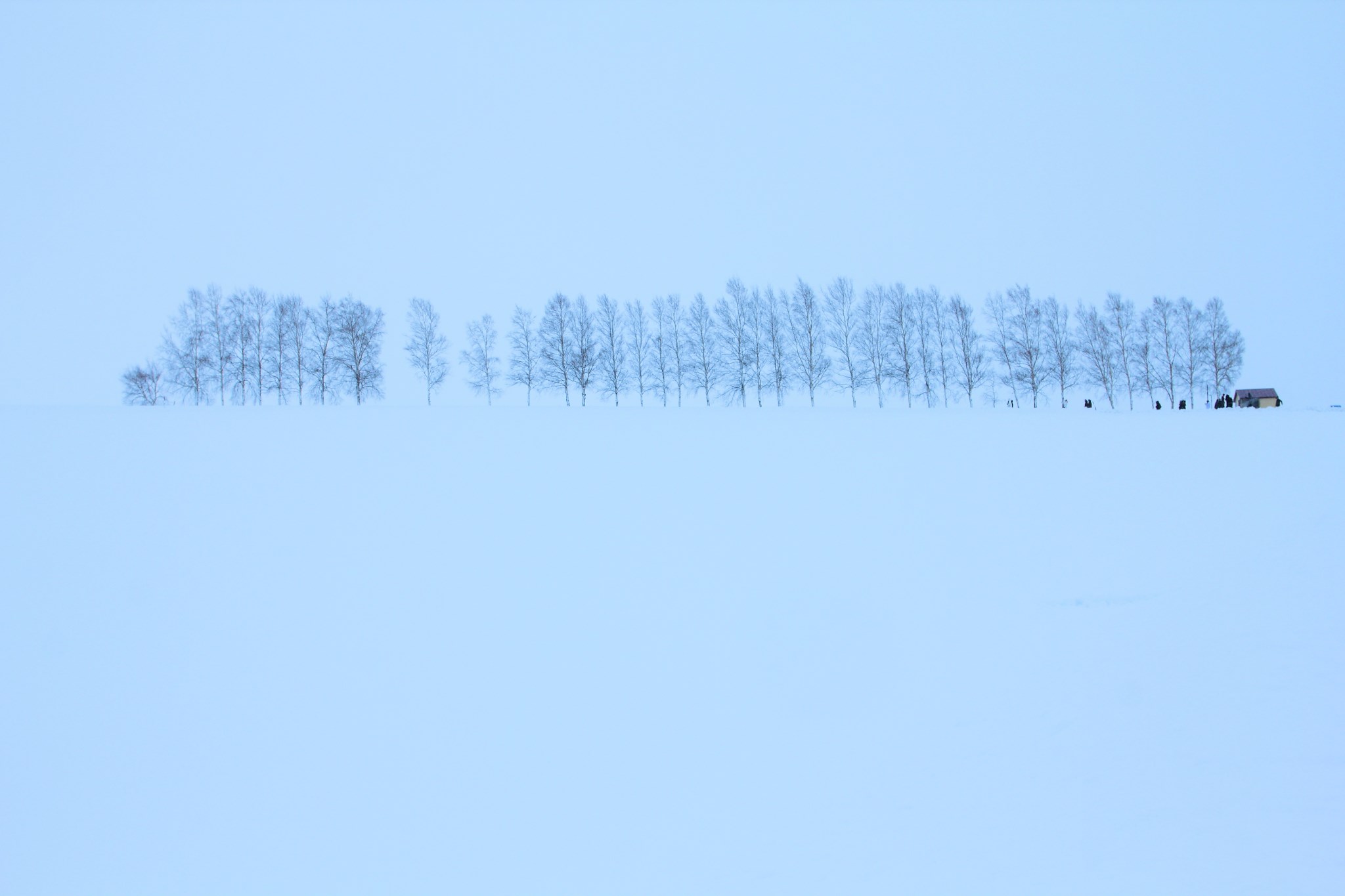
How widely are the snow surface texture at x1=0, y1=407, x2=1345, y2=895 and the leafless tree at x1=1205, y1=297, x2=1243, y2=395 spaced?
37.5 metres

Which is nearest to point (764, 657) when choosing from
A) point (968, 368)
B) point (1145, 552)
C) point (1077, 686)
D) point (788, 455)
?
point (1077, 686)

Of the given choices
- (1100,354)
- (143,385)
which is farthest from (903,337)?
(143,385)

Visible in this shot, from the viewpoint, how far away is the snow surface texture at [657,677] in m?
7.65

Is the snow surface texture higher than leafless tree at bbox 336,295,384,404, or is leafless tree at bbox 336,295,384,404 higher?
leafless tree at bbox 336,295,384,404

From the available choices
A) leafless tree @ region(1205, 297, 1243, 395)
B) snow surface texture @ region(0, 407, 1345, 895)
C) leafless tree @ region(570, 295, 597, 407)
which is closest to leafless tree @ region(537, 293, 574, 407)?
leafless tree @ region(570, 295, 597, 407)

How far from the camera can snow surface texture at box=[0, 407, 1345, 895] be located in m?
7.65

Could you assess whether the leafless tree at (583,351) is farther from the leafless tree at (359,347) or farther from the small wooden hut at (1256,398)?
the small wooden hut at (1256,398)

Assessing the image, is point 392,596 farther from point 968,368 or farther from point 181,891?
point 968,368

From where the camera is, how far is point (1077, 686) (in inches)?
408

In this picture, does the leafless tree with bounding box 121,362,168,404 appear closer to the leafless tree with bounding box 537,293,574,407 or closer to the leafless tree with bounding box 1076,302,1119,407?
the leafless tree with bounding box 537,293,574,407

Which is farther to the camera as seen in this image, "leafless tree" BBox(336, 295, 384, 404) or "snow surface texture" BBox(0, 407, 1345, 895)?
"leafless tree" BBox(336, 295, 384, 404)

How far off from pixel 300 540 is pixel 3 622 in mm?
4596

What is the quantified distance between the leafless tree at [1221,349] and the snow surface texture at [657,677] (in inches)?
1478

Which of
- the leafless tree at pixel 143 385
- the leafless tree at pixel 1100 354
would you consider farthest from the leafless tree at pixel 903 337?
the leafless tree at pixel 143 385
